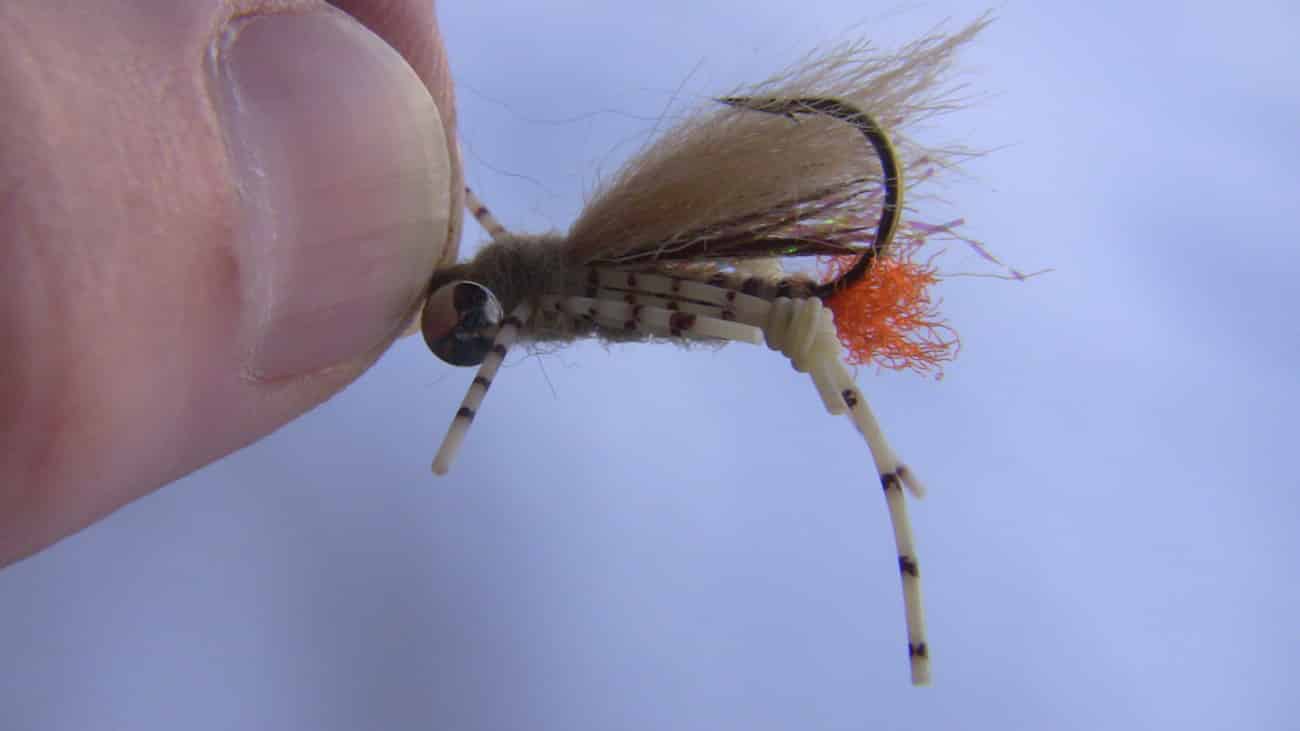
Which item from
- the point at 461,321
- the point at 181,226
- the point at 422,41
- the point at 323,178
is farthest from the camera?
the point at 422,41

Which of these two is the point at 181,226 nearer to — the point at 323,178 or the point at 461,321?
the point at 323,178

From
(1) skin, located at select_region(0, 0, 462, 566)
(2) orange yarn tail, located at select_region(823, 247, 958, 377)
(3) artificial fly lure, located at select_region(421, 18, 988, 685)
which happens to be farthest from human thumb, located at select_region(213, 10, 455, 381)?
(2) orange yarn tail, located at select_region(823, 247, 958, 377)

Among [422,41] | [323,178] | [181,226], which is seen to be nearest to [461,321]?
[323,178]

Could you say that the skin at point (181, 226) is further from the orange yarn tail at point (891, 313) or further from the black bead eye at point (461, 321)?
the orange yarn tail at point (891, 313)

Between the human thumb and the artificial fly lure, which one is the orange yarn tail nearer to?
the artificial fly lure

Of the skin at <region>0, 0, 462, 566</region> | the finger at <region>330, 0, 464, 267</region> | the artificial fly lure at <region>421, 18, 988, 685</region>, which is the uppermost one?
the finger at <region>330, 0, 464, 267</region>

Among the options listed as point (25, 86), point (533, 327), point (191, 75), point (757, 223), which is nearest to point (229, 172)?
point (191, 75)
